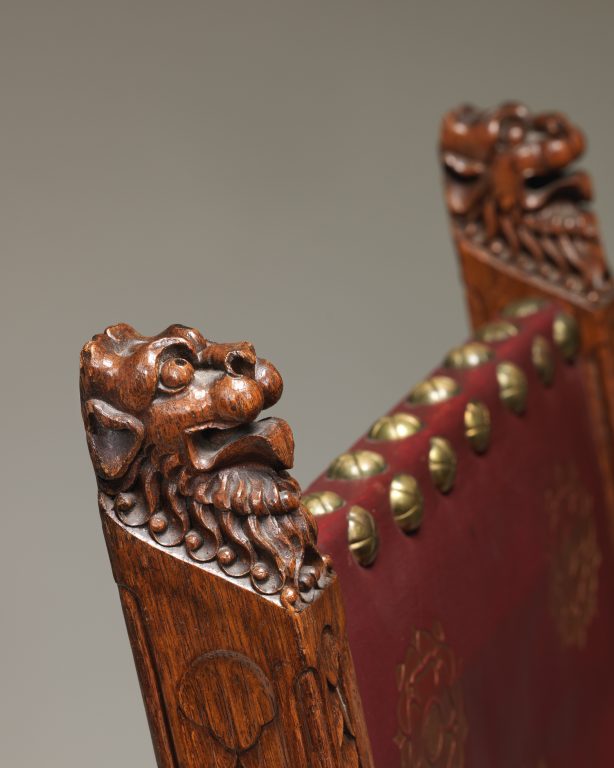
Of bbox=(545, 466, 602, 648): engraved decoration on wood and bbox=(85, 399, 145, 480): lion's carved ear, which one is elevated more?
bbox=(85, 399, 145, 480): lion's carved ear

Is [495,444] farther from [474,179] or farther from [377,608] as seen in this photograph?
[474,179]

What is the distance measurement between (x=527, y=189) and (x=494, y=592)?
0.46 meters

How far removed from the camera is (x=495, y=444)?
1.13 meters

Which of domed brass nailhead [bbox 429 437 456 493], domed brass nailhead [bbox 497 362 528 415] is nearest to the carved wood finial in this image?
domed brass nailhead [bbox 429 437 456 493]

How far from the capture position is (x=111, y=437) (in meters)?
0.77

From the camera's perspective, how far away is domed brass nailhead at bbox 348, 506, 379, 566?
0.91 meters

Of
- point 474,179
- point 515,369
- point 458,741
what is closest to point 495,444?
point 515,369

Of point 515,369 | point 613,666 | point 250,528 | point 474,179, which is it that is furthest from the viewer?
point 474,179

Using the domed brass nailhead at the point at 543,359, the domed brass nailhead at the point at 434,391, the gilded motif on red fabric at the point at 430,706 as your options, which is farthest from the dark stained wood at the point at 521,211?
the gilded motif on red fabric at the point at 430,706

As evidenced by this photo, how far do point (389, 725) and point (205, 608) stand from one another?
188 millimetres

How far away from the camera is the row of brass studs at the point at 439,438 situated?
3.04 ft

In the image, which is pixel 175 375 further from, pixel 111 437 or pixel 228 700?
pixel 228 700

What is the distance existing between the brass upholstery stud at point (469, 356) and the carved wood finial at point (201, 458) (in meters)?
0.42

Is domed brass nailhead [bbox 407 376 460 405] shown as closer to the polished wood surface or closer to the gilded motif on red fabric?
the polished wood surface
